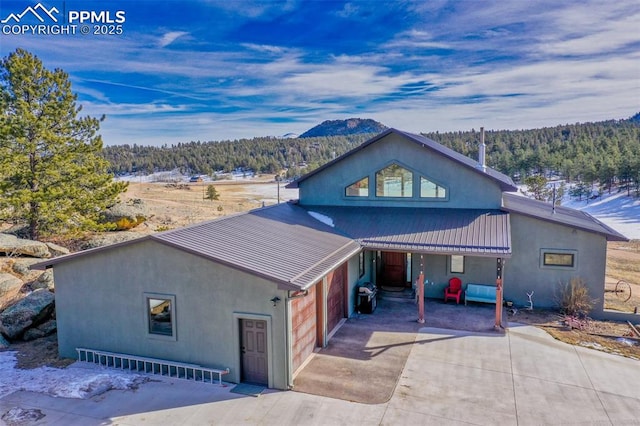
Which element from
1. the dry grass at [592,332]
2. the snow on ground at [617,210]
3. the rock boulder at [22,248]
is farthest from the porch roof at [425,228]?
the snow on ground at [617,210]

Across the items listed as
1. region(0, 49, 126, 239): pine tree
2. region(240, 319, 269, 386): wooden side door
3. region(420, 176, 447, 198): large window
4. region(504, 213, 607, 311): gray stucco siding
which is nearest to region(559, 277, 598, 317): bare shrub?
region(504, 213, 607, 311): gray stucco siding

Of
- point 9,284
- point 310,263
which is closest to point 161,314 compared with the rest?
point 310,263

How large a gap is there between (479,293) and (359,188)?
6.04 metres

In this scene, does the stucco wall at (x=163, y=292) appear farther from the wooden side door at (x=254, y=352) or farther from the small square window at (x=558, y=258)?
the small square window at (x=558, y=258)

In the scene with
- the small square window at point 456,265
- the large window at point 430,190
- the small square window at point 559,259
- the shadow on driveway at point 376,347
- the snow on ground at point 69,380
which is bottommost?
the snow on ground at point 69,380

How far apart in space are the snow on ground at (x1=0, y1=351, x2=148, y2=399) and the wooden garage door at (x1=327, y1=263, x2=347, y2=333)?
5085mm

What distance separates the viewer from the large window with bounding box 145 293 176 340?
10367mm

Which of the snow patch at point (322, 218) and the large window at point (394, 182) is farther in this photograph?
the large window at point (394, 182)

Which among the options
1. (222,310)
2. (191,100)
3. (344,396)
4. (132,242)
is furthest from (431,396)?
(191,100)

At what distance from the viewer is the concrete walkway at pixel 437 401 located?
27.5 feet

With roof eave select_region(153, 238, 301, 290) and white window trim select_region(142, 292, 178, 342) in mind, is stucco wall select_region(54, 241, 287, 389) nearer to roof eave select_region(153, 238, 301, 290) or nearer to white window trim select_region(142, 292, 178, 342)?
white window trim select_region(142, 292, 178, 342)

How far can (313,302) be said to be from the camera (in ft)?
37.6

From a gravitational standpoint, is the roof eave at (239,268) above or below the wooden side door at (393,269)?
above

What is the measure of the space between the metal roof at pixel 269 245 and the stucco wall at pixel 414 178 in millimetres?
3155
